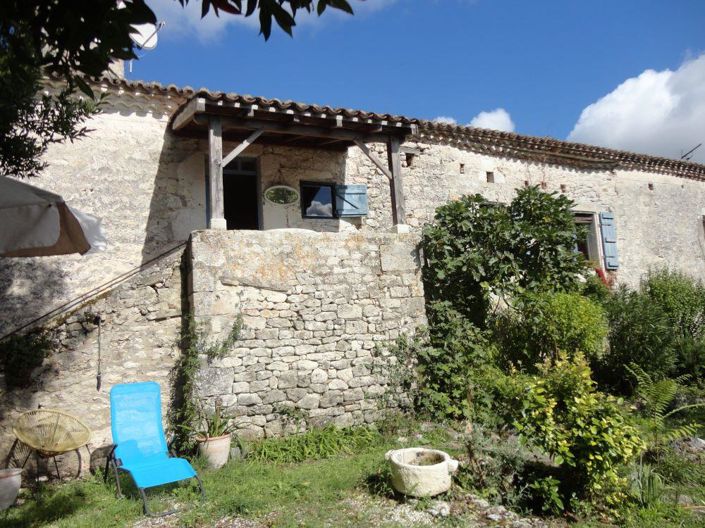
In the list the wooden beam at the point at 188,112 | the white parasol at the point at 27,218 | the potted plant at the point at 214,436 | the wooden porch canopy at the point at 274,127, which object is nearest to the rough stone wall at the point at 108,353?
the potted plant at the point at 214,436

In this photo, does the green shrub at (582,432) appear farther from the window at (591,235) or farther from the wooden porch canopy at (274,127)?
the window at (591,235)

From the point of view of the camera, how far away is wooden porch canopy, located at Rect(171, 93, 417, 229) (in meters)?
6.69

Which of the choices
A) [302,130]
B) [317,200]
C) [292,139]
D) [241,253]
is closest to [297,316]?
[241,253]

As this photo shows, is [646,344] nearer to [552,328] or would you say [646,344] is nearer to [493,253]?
[552,328]

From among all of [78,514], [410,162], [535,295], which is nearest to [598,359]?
[535,295]

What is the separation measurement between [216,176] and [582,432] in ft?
16.4

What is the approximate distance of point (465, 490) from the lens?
4.63m

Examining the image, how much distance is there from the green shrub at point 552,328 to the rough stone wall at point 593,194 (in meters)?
2.65

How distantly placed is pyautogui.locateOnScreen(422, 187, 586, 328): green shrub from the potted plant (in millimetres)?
3543

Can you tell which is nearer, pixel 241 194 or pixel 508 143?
pixel 241 194

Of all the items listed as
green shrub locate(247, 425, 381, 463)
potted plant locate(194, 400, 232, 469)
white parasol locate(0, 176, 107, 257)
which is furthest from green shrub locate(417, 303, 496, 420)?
white parasol locate(0, 176, 107, 257)

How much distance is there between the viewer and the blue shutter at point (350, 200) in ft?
29.0

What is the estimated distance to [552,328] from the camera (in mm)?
7617

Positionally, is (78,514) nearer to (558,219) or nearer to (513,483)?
(513,483)
